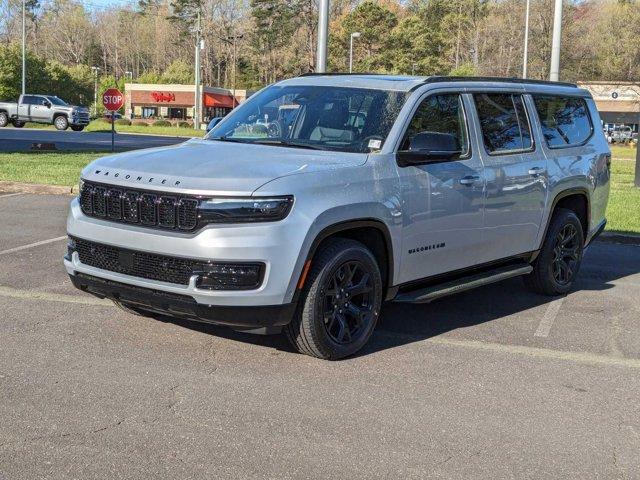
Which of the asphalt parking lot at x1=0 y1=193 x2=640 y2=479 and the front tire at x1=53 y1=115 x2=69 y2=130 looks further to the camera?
the front tire at x1=53 y1=115 x2=69 y2=130

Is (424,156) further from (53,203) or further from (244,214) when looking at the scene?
(53,203)

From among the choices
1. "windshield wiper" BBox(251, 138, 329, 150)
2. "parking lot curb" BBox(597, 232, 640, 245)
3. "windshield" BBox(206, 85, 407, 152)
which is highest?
"windshield" BBox(206, 85, 407, 152)

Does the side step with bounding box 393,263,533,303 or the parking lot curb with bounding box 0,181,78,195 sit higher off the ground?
the parking lot curb with bounding box 0,181,78,195

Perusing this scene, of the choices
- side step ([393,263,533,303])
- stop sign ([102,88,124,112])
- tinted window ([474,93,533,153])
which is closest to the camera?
side step ([393,263,533,303])

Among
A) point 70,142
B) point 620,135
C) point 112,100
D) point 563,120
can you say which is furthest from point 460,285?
point 620,135

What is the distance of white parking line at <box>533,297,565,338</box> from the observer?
6574 mm

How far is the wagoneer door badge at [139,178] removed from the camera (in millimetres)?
5145

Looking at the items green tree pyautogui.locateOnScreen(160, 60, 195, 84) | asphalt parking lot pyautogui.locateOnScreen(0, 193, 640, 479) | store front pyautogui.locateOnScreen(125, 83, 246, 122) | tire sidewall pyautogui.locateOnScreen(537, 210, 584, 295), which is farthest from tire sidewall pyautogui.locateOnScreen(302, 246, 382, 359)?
green tree pyautogui.locateOnScreen(160, 60, 195, 84)

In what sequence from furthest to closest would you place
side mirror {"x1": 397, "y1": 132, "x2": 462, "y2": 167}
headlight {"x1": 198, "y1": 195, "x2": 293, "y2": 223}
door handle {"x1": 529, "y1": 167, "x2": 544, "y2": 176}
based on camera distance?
door handle {"x1": 529, "y1": 167, "x2": 544, "y2": 176}, side mirror {"x1": 397, "y1": 132, "x2": 462, "y2": 167}, headlight {"x1": 198, "y1": 195, "x2": 293, "y2": 223}

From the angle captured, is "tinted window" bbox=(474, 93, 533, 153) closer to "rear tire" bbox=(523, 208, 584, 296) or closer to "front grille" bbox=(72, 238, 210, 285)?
"rear tire" bbox=(523, 208, 584, 296)

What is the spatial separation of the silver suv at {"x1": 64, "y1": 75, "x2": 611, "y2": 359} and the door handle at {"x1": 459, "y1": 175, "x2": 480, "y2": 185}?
15mm

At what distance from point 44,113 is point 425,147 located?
4480cm

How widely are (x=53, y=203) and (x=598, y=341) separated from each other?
29.3 ft

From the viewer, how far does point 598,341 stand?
6.38 m
